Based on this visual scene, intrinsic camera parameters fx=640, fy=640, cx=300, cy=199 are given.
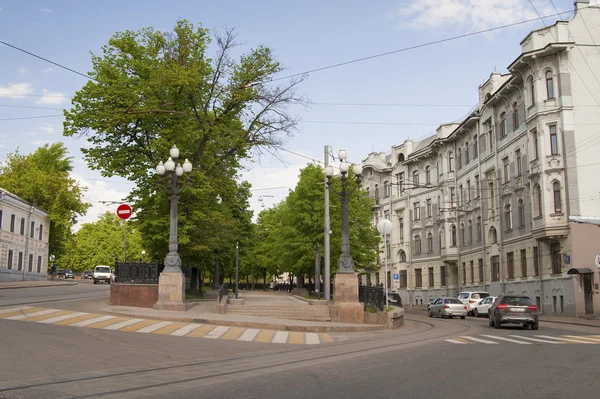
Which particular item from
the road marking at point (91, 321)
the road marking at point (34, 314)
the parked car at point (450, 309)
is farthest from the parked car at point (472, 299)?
the road marking at point (34, 314)

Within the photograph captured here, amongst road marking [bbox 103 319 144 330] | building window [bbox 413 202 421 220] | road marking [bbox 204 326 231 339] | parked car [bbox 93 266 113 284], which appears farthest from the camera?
parked car [bbox 93 266 113 284]

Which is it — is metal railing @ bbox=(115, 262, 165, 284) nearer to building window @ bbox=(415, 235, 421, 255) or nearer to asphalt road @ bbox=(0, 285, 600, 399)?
asphalt road @ bbox=(0, 285, 600, 399)

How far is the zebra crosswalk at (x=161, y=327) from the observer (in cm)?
1808

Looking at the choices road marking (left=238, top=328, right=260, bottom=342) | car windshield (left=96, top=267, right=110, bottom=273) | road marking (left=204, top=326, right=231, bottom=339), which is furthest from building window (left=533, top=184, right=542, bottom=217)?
car windshield (left=96, top=267, right=110, bottom=273)

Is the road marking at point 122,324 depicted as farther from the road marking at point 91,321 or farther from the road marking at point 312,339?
the road marking at point 312,339

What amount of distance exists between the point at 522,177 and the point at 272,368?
116 feet

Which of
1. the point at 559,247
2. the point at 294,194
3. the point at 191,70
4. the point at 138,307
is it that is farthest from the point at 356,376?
the point at 294,194

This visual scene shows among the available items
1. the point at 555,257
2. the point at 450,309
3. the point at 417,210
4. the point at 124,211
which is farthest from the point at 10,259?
the point at 555,257

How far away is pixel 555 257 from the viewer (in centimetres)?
3944

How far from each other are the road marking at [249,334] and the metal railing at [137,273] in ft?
23.6

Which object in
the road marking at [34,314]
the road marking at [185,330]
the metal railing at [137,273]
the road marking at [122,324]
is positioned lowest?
the road marking at [185,330]

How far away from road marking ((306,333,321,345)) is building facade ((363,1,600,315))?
22572mm

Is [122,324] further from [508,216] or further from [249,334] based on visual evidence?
[508,216]

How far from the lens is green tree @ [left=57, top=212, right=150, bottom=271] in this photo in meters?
106
